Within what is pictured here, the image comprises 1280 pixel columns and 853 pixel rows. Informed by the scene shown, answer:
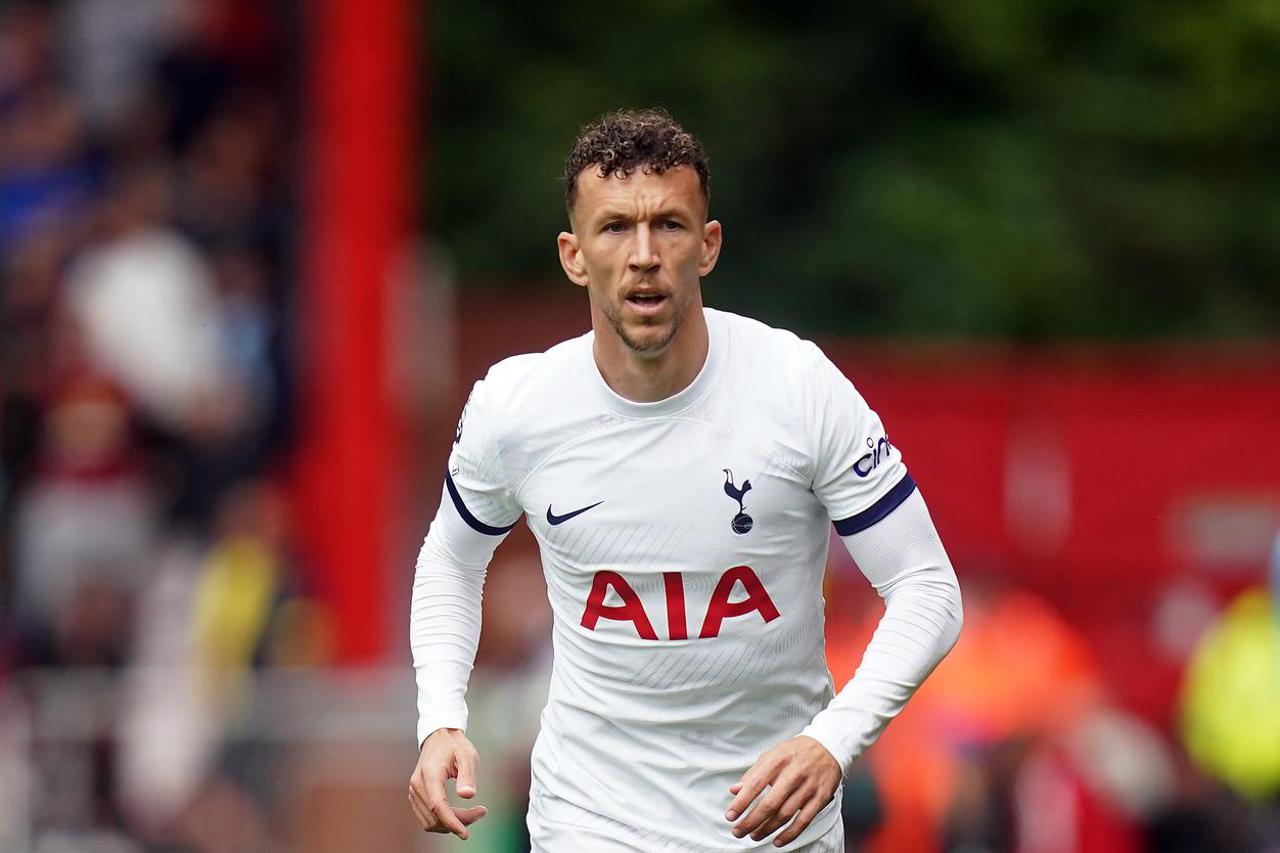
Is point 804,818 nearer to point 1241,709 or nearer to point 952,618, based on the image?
point 952,618

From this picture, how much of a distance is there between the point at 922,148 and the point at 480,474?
18403mm

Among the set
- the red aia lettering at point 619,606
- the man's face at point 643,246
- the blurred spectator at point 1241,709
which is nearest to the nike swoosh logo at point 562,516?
the red aia lettering at point 619,606

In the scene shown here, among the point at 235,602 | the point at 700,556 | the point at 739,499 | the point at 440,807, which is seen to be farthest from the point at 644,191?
the point at 235,602

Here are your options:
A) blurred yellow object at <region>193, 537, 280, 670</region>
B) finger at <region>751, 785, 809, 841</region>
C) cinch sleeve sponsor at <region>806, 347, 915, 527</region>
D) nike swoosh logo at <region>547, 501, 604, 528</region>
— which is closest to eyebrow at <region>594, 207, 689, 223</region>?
cinch sleeve sponsor at <region>806, 347, 915, 527</region>

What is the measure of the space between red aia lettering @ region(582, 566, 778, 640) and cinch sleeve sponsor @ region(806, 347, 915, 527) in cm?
25

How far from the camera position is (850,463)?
539 cm

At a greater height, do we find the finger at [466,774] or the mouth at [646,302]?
the mouth at [646,302]

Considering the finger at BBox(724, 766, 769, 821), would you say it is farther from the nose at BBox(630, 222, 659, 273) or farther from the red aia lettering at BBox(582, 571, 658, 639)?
the nose at BBox(630, 222, 659, 273)

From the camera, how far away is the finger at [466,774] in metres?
5.31

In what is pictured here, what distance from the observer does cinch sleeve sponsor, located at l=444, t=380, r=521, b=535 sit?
5.64m

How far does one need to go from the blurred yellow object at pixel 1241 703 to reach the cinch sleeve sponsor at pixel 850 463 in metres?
7.39

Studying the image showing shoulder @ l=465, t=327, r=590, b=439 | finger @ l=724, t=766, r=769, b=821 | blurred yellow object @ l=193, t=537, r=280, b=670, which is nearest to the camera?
finger @ l=724, t=766, r=769, b=821

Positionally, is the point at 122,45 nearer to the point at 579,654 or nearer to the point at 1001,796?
the point at 1001,796

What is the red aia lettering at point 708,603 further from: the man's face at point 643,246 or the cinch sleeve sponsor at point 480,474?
the man's face at point 643,246
